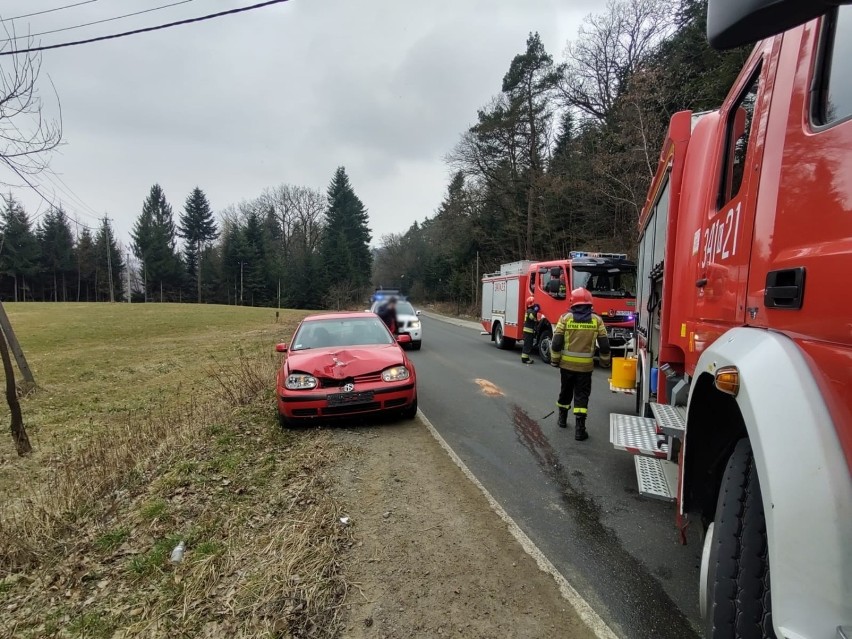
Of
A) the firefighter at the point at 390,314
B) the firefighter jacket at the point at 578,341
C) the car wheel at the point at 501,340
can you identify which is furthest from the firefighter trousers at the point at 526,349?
the car wheel at the point at 501,340

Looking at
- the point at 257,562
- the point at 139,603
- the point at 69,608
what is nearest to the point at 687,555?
the point at 257,562

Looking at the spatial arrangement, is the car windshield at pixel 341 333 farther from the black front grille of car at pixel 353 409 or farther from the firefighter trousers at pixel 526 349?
the firefighter trousers at pixel 526 349

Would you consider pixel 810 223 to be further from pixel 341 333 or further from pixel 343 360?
pixel 341 333

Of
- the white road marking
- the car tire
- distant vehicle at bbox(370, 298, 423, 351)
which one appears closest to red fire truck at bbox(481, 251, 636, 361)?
distant vehicle at bbox(370, 298, 423, 351)

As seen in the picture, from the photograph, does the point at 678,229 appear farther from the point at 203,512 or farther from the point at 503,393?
the point at 503,393

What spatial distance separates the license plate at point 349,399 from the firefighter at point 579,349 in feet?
7.47

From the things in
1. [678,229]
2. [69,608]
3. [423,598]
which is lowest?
[69,608]

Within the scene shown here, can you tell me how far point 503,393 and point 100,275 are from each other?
263ft

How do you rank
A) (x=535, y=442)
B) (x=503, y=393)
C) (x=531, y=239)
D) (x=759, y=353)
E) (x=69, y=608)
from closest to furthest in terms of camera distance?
1. (x=759, y=353)
2. (x=69, y=608)
3. (x=535, y=442)
4. (x=503, y=393)
5. (x=531, y=239)

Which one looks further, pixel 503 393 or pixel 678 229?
pixel 503 393

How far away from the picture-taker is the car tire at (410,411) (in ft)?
20.1

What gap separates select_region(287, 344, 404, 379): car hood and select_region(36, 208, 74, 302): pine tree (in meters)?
77.9

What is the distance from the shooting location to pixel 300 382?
5695 millimetres

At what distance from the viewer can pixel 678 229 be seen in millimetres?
3770
